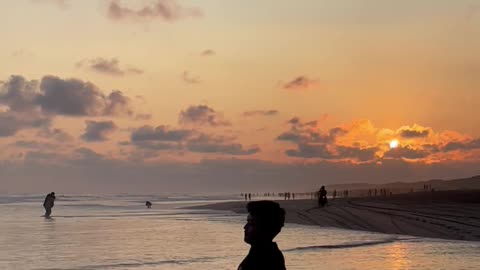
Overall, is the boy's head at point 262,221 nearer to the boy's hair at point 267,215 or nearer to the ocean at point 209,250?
the boy's hair at point 267,215

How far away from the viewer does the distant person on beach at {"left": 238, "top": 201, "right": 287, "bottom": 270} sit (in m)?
5.60

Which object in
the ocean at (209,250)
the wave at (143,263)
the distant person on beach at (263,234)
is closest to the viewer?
the distant person on beach at (263,234)

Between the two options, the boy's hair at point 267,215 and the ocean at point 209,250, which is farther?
the ocean at point 209,250

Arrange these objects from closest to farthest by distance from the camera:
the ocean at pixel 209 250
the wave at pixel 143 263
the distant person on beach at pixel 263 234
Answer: the distant person on beach at pixel 263 234 → the wave at pixel 143 263 → the ocean at pixel 209 250

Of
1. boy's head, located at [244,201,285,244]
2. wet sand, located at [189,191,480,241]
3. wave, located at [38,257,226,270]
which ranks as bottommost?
wave, located at [38,257,226,270]

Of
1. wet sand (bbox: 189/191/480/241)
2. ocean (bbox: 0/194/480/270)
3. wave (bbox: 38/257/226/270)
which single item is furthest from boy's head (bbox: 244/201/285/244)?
wet sand (bbox: 189/191/480/241)

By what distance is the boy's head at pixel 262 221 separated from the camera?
18.6 ft

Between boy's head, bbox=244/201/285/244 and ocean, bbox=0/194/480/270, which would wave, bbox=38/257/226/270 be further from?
boy's head, bbox=244/201/285/244

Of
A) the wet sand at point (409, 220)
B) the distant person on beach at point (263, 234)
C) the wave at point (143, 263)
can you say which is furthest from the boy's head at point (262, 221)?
the wet sand at point (409, 220)

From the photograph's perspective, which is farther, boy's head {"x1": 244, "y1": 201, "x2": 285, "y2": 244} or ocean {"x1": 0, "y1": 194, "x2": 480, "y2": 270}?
ocean {"x1": 0, "y1": 194, "x2": 480, "y2": 270}

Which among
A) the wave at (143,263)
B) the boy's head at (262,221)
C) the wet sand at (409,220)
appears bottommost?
the wave at (143,263)

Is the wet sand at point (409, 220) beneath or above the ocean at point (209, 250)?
above

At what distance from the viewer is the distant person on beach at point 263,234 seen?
560cm

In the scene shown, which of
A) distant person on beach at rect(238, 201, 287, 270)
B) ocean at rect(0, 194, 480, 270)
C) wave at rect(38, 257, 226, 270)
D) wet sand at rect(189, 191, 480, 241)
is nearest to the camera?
distant person on beach at rect(238, 201, 287, 270)
